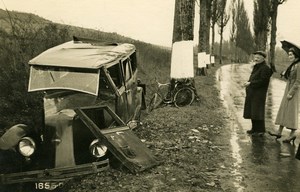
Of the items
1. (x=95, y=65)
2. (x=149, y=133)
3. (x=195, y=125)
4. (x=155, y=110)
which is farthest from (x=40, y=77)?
(x=155, y=110)

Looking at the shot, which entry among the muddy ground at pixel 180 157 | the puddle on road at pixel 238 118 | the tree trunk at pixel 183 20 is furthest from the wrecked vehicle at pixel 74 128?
the tree trunk at pixel 183 20

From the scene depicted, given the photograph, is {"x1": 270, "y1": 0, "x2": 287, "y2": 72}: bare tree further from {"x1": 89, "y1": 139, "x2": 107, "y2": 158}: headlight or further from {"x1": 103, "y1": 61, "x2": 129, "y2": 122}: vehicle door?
{"x1": 89, "y1": 139, "x2": 107, "y2": 158}: headlight

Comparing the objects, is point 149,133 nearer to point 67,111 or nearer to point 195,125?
point 195,125

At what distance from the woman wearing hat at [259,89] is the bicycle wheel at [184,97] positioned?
3378 mm

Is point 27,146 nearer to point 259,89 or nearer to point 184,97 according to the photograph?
point 259,89

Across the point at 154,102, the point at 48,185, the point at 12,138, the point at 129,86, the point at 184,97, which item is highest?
the point at 129,86

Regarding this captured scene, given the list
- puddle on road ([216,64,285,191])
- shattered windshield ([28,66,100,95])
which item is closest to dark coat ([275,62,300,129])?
puddle on road ([216,64,285,191])

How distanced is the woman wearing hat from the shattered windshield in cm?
379

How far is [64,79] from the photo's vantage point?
23.8 feet

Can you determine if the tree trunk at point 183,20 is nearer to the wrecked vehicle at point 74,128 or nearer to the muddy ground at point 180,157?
the muddy ground at point 180,157

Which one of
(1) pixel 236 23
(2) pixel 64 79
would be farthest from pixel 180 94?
(1) pixel 236 23

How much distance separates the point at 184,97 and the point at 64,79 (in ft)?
19.3

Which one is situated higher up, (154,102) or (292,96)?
(292,96)

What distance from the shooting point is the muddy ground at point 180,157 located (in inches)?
226
